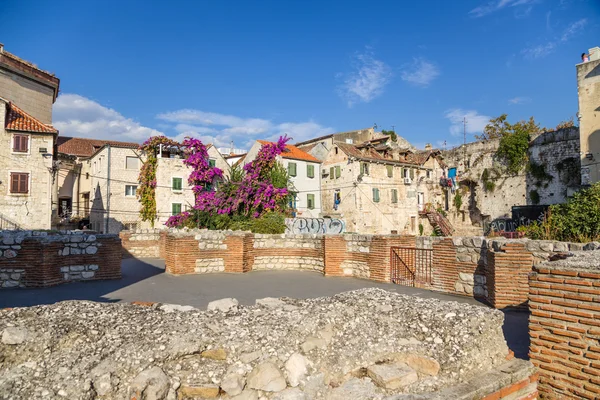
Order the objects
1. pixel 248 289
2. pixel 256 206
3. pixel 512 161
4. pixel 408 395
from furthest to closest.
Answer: pixel 512 161, pixel 256 206, pixel 248 289, pixel 408 395

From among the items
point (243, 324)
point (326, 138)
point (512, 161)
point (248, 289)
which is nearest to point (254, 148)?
point (326, 138)

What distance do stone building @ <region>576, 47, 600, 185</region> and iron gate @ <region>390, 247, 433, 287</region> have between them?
51.6ft

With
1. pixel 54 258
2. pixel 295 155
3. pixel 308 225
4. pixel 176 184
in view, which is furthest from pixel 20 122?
pixel 295 155

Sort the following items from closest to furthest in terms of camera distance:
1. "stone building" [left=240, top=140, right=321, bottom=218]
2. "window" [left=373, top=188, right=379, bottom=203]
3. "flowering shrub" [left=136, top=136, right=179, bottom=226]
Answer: "flowering shrub" [left=136, top=136, right=179, bottom=226], "stone building" [left=240, top=140, right=321, bottom=218], "window" [left=373, top=188, right=379, bottom=203]

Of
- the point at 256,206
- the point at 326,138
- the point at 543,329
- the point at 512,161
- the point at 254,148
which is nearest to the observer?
the point at 543,329

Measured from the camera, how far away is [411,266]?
34.9 feet

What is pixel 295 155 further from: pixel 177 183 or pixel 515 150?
pixel 515 150

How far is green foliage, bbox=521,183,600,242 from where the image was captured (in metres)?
10.7

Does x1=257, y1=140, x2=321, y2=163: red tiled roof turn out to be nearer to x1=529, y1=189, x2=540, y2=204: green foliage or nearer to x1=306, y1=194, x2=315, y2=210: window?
x1=306, y1=194, x2=315, y2=210: window

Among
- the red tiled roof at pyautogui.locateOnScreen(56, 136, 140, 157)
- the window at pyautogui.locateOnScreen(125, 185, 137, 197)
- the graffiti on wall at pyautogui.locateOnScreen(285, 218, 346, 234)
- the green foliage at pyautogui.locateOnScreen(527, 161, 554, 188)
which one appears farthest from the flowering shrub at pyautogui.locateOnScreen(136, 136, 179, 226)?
the green foliage at pyautogui.locateOnScreen(527, 161, 554, 188)

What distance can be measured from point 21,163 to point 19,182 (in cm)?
113

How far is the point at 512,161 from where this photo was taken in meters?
32.6

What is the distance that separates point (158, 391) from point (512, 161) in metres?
35.5

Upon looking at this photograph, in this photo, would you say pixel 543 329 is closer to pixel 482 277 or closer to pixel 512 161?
pixel 482 277
